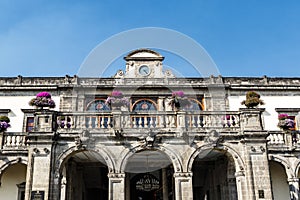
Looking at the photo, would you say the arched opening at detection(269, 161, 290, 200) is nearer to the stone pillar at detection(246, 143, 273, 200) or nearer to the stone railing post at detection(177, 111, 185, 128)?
the stone pillar at detection(246, 143, 273, 200)

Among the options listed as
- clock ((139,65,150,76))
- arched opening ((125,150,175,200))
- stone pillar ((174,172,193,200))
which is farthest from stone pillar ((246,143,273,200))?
clock ((139,65,150,76))

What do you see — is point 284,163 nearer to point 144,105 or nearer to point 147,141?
point 147,141

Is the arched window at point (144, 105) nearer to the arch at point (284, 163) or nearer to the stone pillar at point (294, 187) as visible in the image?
the arch at point (284, 163)

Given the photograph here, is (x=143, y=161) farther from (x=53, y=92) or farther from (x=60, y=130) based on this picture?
(x=53, y=92)

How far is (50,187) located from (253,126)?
7795 mm

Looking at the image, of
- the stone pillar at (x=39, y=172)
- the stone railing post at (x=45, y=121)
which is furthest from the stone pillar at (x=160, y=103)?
the stone pillar at (x=39, y=172)

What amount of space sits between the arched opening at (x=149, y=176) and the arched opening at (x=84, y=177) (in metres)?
1.36

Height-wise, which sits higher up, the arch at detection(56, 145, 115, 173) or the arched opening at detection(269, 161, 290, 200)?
the arch at detection(56, 145, 115, 173)

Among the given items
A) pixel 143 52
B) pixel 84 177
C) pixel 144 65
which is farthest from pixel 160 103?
pixel 84 177

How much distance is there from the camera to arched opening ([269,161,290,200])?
16250 mm

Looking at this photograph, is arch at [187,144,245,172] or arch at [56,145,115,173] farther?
arch at [187,144,245,172]

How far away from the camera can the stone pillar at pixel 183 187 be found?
39.4 feet

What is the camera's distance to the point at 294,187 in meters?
14.9

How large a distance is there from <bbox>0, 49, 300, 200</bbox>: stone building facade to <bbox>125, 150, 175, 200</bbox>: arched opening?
0.17 ft
